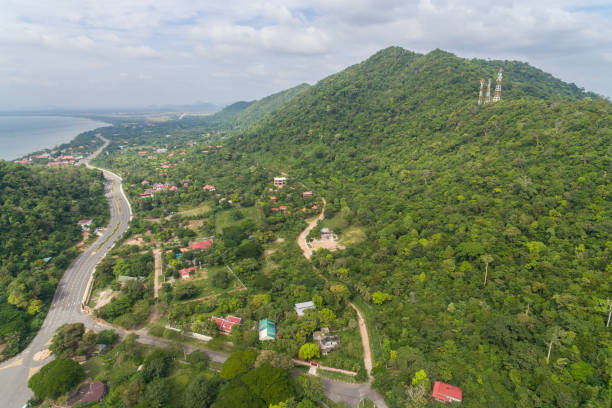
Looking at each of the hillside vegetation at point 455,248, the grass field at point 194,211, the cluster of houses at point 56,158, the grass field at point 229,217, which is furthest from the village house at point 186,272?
the cluster of houses at point 56,158

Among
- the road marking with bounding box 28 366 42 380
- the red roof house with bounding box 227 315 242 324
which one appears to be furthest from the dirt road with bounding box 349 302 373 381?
the road marking with bounding box 28 366 42 380

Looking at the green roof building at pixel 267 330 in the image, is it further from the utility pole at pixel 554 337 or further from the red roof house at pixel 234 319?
the utility pole at pixel 554 337

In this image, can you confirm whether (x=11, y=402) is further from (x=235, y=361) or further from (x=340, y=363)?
(x=340, y=363)

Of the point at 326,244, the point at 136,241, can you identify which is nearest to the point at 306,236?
the point at 326,244

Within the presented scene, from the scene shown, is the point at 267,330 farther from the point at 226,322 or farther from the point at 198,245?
the point at 198,245

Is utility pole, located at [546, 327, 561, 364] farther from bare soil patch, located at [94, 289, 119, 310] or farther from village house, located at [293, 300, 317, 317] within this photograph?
bare soil patch, located at [94, 289, 119, 310]

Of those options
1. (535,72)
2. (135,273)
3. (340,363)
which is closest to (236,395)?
(340,363)
